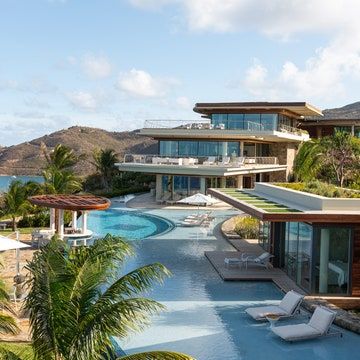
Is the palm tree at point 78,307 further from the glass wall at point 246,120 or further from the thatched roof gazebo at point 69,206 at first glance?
the glass wall at point 246,120

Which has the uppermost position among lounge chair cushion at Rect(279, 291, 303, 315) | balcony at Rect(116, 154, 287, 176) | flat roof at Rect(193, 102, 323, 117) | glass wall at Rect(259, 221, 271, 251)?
flat roof at Rect(193, 102, 323, 117)

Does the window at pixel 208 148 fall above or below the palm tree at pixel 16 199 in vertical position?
above

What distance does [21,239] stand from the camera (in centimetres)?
2467

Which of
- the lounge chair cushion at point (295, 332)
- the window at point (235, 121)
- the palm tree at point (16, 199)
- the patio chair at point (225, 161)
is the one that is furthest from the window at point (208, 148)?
the lounge chair cushion at point (295, 332)

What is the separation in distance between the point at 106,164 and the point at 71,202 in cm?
3076

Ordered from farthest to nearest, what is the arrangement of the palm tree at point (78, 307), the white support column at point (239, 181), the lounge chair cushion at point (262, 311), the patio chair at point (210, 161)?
the white support column at point (239, 181), the patio chair at point (210, 161), the lounge chair cushion at point (262, 311), the palm tree at point (78, 307)

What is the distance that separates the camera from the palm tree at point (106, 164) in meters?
52.7

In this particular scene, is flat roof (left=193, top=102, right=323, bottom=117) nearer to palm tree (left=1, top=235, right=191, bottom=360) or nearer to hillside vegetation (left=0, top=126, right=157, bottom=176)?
palm tree (left=1, top=235, right=191, bottom=360)

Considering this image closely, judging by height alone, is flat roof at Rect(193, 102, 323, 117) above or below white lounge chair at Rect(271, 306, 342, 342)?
above

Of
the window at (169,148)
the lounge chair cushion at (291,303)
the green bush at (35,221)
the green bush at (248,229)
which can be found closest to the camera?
the lounge chair cushion at (291,303)

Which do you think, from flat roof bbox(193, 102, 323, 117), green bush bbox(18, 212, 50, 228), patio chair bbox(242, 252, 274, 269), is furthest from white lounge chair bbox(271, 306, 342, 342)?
flat roof bbox(193, 102, 323, 117)

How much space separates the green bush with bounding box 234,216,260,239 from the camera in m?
26.0

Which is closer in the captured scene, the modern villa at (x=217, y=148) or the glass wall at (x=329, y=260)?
the glass wall at (x=329, y=260)

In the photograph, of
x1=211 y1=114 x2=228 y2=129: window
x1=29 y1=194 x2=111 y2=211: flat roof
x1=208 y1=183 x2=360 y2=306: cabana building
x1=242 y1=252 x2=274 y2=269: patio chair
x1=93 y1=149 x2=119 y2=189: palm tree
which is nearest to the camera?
x1=208 y1=183 x2=360 y2=306: cabana building
